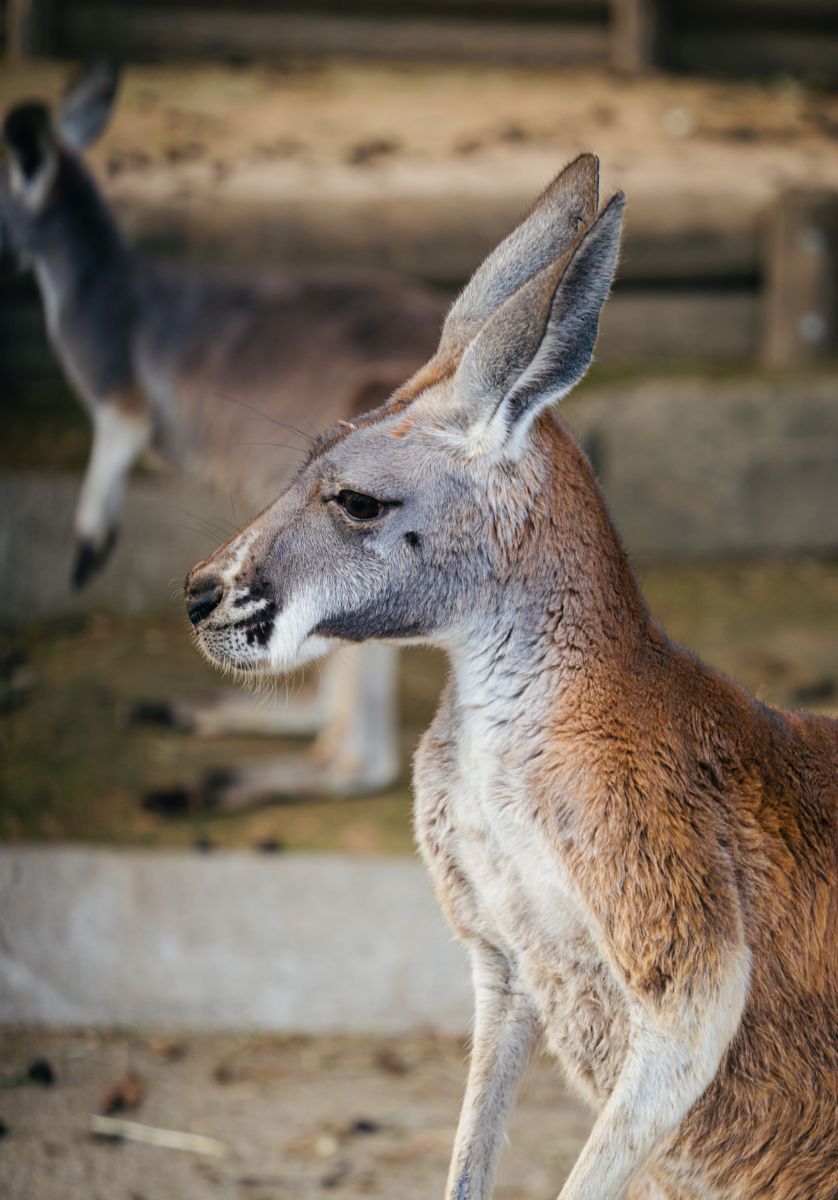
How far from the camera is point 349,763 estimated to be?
449cm

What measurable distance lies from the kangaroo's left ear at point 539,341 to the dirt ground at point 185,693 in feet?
7.20

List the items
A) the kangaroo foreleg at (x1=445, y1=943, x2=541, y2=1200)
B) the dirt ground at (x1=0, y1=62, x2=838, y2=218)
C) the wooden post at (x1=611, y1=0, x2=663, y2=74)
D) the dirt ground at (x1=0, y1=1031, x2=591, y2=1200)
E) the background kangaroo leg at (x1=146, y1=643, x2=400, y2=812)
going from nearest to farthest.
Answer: the kangaroo foreleg at (x1=445, y1=943, x2=541, y2=1200) < the dirt ground at (x1=0, y1=1031, x2=591, y2=1200) < the background kangaroo leg at (x1=146, y1=643, x2=400, y2=812) < the dirt ground at (x1=0, y1=62, x2=838, y2=218) < the wooden post at (x1=611, y1=0, x2=663, y2=74)

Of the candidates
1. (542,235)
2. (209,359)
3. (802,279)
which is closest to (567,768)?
(542,235)

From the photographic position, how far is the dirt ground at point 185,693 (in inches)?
167

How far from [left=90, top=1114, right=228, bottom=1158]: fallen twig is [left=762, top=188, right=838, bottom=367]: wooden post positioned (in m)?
3.78

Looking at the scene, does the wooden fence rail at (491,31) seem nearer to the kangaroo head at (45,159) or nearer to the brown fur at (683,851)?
the kangaroo head at (45,159)

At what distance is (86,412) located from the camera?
592cm

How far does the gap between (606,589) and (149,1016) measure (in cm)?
228

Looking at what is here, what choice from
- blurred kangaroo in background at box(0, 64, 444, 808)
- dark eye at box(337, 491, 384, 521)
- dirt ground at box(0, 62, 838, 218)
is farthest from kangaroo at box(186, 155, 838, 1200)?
dirt ground at box(0, 62, 838, 218)

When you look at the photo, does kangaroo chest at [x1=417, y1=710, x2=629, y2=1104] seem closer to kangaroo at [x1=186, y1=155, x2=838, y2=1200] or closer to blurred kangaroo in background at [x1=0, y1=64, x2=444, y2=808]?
kangaroo at [x1=186, y1=155, x2=838, y2=1200]

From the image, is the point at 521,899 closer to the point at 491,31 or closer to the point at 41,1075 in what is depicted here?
the point at 41,1075

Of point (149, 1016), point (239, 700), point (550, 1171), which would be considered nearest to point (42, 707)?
point (239, 700)

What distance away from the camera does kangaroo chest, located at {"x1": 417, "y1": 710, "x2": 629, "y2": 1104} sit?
201 centimetres

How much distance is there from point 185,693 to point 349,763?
79 cm
